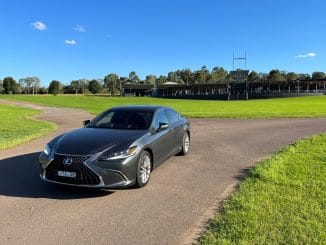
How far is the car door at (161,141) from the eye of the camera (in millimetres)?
7984

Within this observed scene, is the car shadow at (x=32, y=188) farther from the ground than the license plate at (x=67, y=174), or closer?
closer

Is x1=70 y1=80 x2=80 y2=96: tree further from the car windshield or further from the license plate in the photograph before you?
the license plate

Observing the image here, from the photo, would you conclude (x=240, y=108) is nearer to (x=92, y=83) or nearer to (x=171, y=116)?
(x=171, y=116)

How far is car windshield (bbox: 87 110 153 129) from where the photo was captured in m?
8.20

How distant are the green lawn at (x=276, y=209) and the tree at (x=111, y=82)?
157998 millimetres

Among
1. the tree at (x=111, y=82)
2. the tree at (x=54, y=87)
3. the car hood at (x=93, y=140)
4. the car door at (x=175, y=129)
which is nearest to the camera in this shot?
the car hood at (x=93, y=140)

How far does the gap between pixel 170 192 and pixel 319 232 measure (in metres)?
2.69

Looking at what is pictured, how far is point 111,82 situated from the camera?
168250 mm

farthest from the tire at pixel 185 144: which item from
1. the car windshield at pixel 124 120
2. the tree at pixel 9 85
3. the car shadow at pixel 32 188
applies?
the tree at pixel 9 85

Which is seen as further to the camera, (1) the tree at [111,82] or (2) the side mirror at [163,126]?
(1) the tree at [111,82]

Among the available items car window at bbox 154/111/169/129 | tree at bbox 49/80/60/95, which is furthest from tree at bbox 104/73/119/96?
car window at bbox 154/111/169/129

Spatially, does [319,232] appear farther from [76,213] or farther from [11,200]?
[11,200]

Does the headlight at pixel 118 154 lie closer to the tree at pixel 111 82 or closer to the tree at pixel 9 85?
the tree at pixel 9 85

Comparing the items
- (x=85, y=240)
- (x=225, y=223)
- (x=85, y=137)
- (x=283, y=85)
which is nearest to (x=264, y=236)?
(x=225, y=223)
